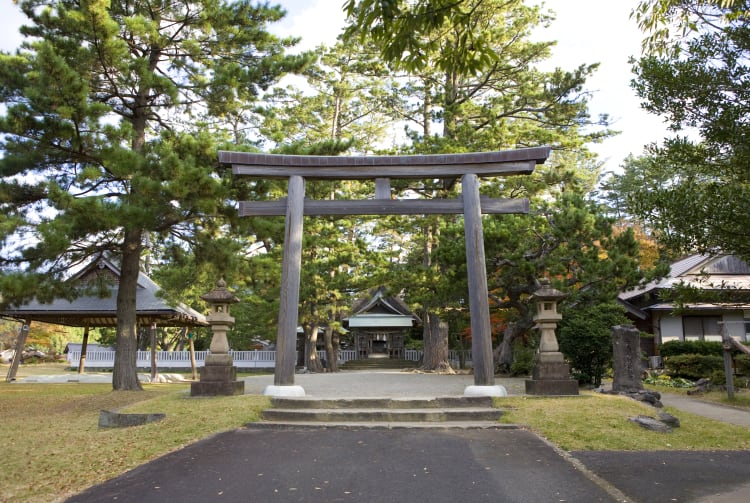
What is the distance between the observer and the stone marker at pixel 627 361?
33.1 ft

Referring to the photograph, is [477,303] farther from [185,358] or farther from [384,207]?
[185,358]

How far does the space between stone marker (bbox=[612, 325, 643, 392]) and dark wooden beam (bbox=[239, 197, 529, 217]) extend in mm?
3366

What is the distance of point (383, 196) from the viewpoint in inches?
407

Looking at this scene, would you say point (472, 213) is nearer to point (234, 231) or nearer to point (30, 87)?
point (234, 231)

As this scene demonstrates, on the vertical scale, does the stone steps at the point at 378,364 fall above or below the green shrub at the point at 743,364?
below

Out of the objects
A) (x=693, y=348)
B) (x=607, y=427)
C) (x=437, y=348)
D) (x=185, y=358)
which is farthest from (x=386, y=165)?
(x=185, y=358)

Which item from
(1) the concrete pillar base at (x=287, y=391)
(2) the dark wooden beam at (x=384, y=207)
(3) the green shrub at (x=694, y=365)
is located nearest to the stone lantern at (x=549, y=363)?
(2) the dark wooden beam at (x=384, y=207)

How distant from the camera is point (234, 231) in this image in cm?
1264

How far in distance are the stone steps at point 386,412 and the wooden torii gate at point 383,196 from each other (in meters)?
1.32

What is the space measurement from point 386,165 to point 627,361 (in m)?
6.25

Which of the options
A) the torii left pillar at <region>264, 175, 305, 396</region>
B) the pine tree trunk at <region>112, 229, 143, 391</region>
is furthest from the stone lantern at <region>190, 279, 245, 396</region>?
the pine tree trunk at <region>112, 229, 143, 391</region>

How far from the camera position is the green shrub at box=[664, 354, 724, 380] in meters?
15.1

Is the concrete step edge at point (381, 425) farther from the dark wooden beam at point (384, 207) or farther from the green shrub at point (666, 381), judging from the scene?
the green shrub at point (666, 381)

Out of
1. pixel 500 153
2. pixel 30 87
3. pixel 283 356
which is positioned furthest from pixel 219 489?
pixel 30 87
